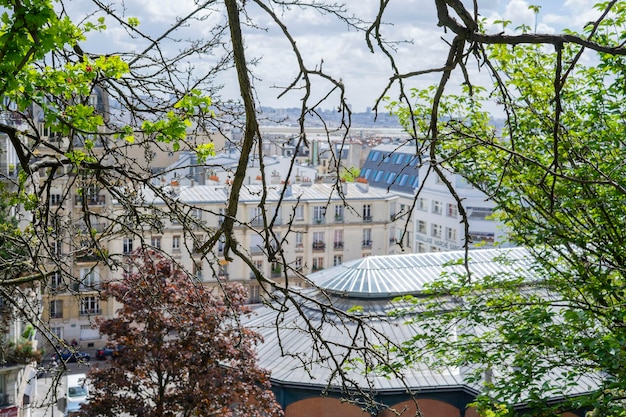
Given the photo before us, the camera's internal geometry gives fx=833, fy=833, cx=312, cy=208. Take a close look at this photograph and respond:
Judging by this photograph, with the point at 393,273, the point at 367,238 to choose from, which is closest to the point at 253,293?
the point at 367,238

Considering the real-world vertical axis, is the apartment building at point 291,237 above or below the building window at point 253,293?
above

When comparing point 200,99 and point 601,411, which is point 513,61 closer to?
point 601,411

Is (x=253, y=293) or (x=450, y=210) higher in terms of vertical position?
(x=450, y=210)

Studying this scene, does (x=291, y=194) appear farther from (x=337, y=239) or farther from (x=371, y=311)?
(x=371, y=311)

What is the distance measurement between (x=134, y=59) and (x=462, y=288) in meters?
7.22

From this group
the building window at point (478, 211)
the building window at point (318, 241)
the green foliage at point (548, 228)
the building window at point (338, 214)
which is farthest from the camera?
the building window at point (478, 211)

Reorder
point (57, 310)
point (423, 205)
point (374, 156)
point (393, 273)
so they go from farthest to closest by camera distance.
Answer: point (374, 156) → point (423, 205) → point (57, 310) → point (393, 273)

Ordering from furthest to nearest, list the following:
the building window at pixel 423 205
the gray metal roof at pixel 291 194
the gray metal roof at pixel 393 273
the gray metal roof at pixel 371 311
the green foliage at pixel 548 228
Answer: the building window at pixel 423 205, the gray metal roof at pixel 291 194, the gray metal roof at pixel 393 273, the gray metal roof at pixel 371 311, the green foliage at pixel 548 228

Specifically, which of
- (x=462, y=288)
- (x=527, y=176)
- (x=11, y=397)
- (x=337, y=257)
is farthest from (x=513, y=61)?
(x=337, y=257)

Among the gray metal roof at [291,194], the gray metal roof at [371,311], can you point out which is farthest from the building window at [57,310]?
the gray metal roof at [371,311]

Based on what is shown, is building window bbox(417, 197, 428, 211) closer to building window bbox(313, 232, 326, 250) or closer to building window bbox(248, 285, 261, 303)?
building window bbox(313, 232, 326, 250)

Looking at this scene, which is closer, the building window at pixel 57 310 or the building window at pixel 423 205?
the building window at pixel 57 310

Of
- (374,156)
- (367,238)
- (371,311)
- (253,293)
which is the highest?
(374,156)

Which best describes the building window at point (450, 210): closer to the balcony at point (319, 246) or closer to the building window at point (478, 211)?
the building window at point (478, 211)
